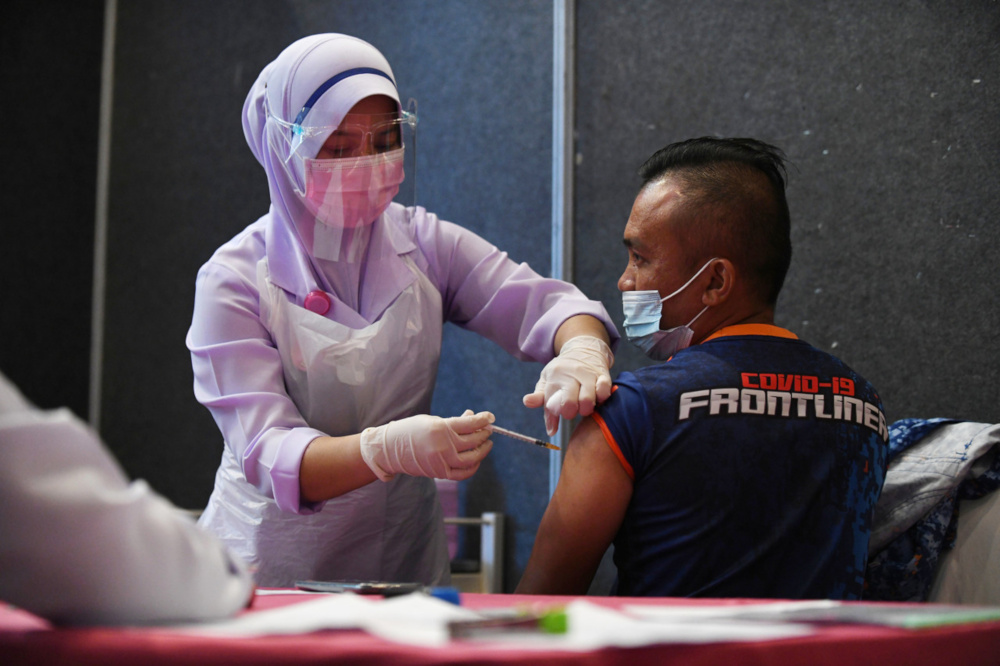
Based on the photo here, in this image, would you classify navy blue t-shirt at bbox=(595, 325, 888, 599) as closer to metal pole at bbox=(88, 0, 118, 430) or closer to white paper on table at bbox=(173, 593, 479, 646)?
white paper on table at bbox=(173, 593, 479, 646)

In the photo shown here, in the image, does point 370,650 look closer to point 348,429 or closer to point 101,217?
point 348,429

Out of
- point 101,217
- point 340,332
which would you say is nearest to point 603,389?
point 340,332

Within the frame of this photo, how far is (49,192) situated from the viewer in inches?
92.1

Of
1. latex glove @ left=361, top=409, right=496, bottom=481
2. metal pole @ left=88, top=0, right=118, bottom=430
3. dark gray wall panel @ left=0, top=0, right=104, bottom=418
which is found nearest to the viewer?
latex glove @ left=361, top=409, right=496, bottom=481

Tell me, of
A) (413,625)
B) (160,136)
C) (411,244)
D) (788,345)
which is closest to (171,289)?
(160,136)

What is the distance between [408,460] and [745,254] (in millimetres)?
584

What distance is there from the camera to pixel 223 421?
4.36 ft

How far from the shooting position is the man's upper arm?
1086mm

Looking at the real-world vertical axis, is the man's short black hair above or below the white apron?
above

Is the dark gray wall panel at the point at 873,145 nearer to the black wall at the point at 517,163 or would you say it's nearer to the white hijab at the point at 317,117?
the black wall at the point at 517,163

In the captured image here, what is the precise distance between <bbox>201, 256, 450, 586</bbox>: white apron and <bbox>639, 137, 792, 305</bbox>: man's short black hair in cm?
52

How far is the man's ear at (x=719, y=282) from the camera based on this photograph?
3.96 ft

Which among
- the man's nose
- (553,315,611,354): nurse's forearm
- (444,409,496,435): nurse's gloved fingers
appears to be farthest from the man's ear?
(444,409,496,435): nurse's gloved fingers

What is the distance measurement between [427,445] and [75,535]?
641mm
